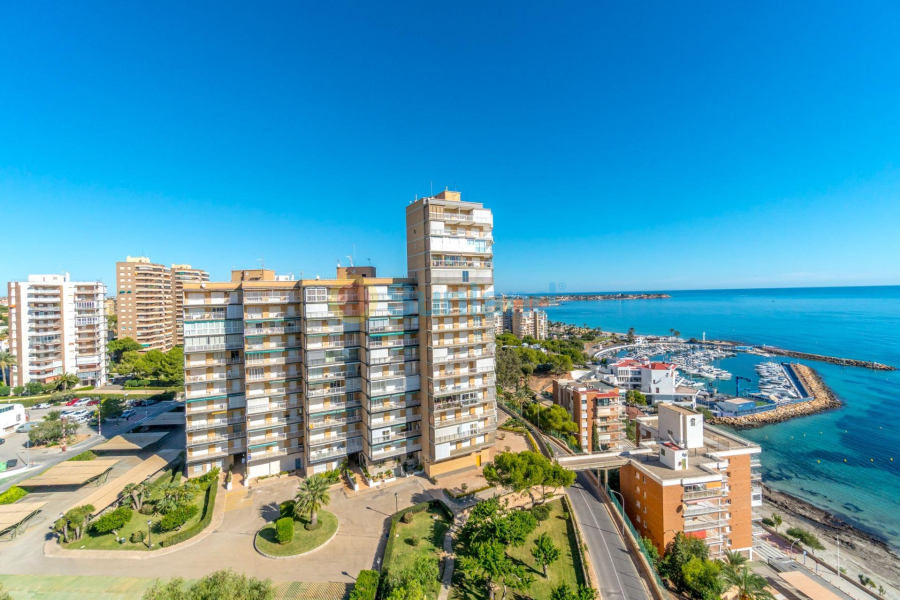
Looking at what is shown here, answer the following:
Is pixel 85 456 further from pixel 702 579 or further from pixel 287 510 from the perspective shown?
pixel 702 579

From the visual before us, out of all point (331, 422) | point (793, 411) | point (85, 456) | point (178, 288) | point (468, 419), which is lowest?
point (793, 411)

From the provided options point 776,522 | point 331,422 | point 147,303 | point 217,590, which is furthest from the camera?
point 147,303

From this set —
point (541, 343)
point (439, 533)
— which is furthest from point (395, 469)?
point (541, 343)

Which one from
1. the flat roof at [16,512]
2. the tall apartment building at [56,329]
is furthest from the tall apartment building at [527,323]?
the flat roof at [16,512]

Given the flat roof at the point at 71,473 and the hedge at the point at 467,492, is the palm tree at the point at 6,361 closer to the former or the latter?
the flat roof at the point at 71,473

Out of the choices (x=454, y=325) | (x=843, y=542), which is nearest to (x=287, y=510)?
(x=454, y=325)
